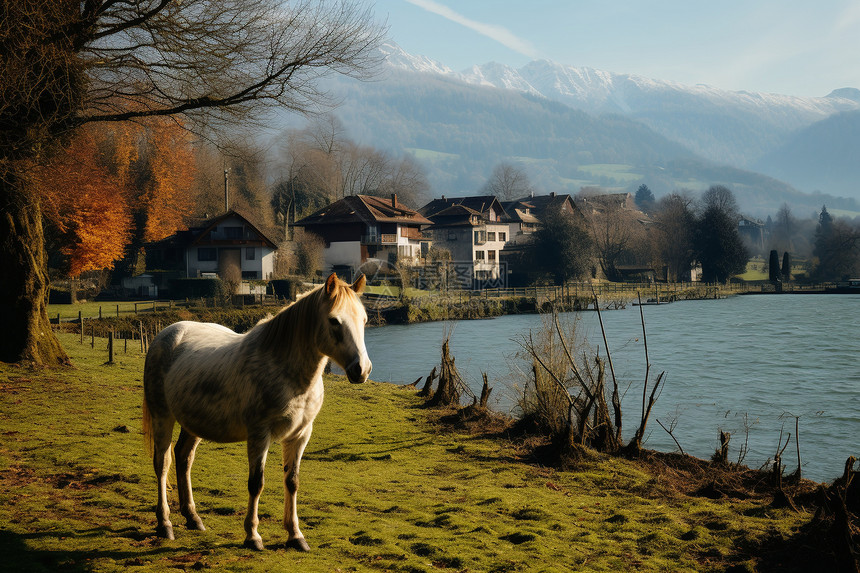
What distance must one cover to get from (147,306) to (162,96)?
31580 millimetres

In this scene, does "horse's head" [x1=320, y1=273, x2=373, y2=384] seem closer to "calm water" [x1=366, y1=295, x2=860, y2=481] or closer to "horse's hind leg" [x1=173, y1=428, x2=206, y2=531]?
"horse's hind leg" [x1=173, y1=428, x2=206, y2=531]

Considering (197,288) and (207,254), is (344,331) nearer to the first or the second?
(197,288)

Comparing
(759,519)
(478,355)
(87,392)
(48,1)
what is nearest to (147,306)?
(478,355)

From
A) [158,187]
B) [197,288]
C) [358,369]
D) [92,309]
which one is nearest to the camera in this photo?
[358,369]

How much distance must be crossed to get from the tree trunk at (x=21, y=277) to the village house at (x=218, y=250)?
39821mm

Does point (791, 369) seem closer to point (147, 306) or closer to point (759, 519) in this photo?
point (759, 519)

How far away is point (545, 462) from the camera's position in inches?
424

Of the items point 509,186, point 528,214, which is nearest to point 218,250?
point 528,214

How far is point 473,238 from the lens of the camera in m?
74.0

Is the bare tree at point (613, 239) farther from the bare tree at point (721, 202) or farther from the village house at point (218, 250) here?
the village house at point (218, 250)

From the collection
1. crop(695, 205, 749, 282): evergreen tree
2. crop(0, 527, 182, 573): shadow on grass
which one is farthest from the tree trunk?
crop(695, 205, 749, 282): evergreen tree

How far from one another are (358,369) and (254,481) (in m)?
1.34

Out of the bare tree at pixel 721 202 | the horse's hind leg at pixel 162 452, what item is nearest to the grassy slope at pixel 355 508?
the horse's hind leg at pixel 162 452

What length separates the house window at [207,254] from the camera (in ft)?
180
